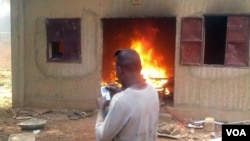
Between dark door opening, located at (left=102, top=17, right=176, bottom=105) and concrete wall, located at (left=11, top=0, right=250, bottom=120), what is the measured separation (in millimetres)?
1187

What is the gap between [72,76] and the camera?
1061 cm

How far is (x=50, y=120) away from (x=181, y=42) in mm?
4284

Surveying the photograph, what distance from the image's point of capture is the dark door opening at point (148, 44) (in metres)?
11.4

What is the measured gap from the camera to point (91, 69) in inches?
407

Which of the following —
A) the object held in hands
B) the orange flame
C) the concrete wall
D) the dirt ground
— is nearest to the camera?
the object held in hands

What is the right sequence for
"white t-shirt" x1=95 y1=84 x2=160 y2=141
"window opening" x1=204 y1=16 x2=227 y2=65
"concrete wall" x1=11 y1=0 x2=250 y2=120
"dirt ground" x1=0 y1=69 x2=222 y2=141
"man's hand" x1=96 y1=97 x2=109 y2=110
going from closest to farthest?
"white t-shirt" x1=95 y1=84 x2=160 y2=141, "man's hand" x1=96 y1=97 x2=109 y2=110, "dirt ground" x1=0 y1=69 x2=222 y2=141, "concrete wall" x1=11 y1=0 x2=250 y2=120, "window opening" x1=204 y1=16 x2=227 y2=65

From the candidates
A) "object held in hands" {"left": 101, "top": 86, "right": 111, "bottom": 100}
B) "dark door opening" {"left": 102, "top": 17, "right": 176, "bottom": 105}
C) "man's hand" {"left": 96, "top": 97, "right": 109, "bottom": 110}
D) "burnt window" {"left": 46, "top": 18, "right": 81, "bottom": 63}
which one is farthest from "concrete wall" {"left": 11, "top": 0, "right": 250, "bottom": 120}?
"man's hand" {"left": 96, "top": 97, "right": 109, "bottom": 110}

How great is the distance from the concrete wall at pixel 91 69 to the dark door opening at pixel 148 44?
1.19 m

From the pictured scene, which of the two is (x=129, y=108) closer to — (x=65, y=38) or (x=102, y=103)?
(x=102, y=103)

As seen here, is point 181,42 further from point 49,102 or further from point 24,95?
point 24,95

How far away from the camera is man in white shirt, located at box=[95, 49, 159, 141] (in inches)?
111

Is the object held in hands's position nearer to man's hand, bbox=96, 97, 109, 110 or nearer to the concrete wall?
man's hand, bbox=96, 97, 109, 110

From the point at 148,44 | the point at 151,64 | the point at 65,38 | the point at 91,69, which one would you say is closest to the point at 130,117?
the point at 91,69

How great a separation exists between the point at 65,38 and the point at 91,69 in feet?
4.09
